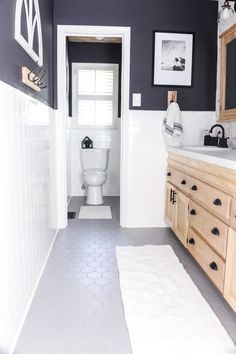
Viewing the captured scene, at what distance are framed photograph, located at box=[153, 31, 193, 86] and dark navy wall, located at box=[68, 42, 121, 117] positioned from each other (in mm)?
1694

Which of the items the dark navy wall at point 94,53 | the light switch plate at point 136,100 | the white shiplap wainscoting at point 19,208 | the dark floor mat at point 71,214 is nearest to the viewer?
the white shiplap wainscoting at point 19,208

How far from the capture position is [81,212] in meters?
3.71

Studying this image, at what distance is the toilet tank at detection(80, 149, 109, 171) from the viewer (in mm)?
4309

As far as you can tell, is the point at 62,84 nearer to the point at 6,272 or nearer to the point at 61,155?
the point at 61,155

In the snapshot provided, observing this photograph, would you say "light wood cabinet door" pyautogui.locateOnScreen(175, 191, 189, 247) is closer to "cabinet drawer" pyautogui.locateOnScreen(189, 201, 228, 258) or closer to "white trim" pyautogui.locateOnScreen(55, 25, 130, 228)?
"cabinet drawer" pyautogui.locateOnScreen(189, 201, 228, 258)

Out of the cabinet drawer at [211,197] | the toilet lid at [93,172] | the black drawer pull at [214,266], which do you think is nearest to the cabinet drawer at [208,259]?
the black drawer pull at [214,266]

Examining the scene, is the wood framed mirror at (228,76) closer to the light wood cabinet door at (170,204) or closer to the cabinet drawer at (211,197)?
the light wood cabinet door at (170,204)

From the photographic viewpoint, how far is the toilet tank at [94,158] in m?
4.31

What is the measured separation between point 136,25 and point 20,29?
5.57 ft

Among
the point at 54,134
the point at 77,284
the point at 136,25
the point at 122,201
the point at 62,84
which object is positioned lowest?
the point at 77,284

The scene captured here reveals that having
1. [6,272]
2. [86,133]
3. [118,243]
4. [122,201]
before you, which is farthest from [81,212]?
[6,272]

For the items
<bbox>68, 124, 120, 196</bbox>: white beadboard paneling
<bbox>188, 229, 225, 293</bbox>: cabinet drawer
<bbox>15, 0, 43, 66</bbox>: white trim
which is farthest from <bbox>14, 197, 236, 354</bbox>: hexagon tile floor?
<bbox>68, 124, 120, 196</bbox>: white beadboard paneling

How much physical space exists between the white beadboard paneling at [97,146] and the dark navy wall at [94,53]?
0.41 metres

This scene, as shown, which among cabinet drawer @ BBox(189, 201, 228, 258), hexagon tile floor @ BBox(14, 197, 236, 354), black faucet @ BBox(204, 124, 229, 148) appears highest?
black faucet @ BBox(204, 124, 229, 148)
